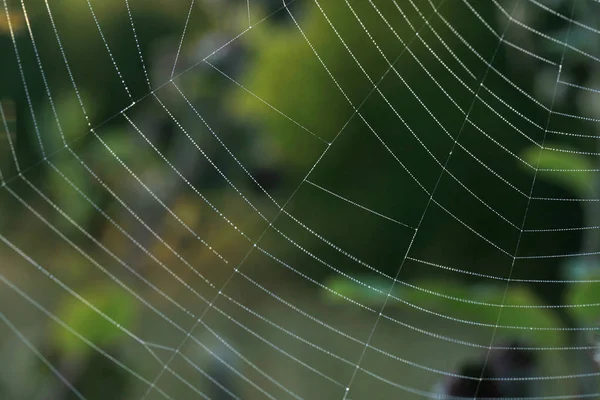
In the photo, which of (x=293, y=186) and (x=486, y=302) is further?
(x=293, y=186)

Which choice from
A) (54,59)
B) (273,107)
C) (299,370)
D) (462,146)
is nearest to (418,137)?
(462,146)

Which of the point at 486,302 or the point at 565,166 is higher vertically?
the point at 565,166

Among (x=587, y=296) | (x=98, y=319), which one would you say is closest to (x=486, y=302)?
(x=587, y=296)

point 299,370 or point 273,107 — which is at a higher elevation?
point 273,107

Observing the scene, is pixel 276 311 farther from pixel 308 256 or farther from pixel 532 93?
pixel 532 93

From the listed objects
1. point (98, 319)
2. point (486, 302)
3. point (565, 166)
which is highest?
point (565, 166)

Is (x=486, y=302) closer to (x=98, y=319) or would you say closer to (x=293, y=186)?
(x=293, y=186)

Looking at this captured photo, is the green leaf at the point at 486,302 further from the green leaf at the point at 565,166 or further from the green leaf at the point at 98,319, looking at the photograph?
the green leaf at the point at 98,319
